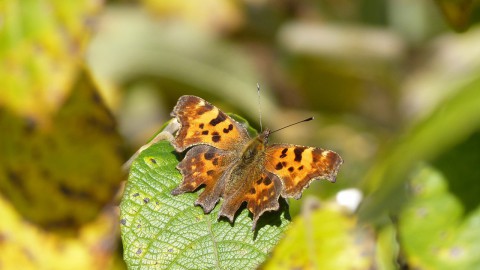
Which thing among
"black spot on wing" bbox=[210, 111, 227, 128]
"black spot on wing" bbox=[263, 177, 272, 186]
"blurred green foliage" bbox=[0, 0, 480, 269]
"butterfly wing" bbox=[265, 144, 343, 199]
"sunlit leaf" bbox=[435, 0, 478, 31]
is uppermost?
"sunlit leaf" bbox=[435, 0, 478, 31]

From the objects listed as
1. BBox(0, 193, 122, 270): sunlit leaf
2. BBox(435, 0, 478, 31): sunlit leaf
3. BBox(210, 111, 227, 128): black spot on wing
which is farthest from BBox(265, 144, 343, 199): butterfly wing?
BBox(0, 193, 122, 270): sunlit leaf

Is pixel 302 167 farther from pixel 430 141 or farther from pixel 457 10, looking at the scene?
pixel 457 10

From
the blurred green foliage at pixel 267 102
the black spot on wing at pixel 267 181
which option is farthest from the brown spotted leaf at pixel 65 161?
the black spot on wing at pixel 267 181

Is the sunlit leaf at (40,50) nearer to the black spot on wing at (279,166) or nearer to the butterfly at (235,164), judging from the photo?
the butterfly at (235,164)

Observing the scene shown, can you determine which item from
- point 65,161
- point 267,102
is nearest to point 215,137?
point 65,161

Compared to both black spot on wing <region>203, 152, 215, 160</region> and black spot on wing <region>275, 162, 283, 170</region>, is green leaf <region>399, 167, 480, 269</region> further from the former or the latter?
black spot on wing <region>203, 152, 215, 160</region>

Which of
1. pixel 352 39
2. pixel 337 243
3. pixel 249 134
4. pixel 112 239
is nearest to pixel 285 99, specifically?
pixel 352 39
